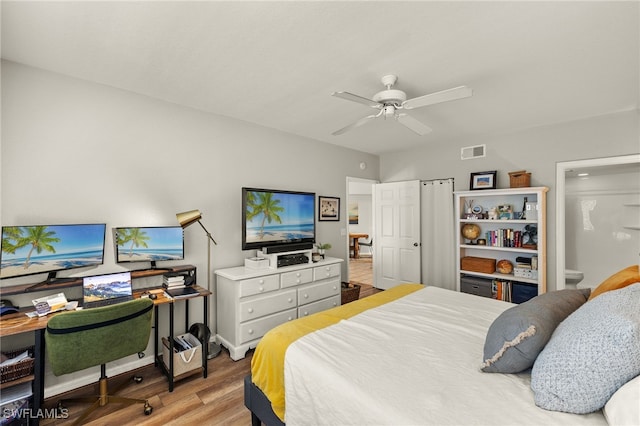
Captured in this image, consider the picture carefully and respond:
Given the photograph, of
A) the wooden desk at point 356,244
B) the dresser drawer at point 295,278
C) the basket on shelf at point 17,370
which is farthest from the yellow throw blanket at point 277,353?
the wooden desk at point 356,244

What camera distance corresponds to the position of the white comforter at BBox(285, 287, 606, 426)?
3.61 feet

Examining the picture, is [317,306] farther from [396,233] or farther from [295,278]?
[396,233]

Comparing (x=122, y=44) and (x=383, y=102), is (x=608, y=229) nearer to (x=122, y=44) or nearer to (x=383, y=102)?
(x=383, y=102)

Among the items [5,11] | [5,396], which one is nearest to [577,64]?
[5,11]

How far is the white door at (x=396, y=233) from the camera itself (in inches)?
191

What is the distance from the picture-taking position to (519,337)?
1264 millimetres

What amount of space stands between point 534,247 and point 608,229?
2331 millimetres

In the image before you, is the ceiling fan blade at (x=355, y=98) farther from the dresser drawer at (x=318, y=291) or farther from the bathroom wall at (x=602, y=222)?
the bathroom wall at (x=602, y=222)

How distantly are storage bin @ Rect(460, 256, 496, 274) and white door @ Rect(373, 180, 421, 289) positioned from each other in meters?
0.76

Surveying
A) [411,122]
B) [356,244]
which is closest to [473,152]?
[411,122]

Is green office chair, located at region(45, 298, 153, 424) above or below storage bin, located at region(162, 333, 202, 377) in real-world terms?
above

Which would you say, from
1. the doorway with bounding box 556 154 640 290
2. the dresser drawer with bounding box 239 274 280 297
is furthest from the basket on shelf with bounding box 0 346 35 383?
the doorway with bounding box 556 154 640 290

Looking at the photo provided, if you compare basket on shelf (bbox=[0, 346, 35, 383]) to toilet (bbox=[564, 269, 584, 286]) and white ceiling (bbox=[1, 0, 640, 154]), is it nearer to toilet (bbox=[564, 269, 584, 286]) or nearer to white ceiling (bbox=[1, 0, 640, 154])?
white ceiling (bbox=[1, 0, 640, 154])

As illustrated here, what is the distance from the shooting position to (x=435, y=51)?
202 centimetres
